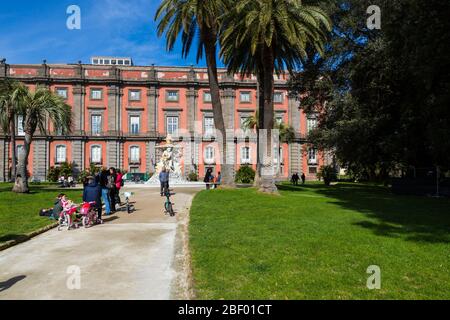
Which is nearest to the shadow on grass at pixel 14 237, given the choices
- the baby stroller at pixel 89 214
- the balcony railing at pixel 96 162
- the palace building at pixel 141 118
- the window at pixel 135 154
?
the baby stroller at pixel 89 214

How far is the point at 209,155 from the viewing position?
186 feet

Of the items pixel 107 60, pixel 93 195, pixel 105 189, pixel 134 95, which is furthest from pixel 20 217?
pixel 107 60

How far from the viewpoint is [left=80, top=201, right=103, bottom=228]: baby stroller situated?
10.9 metres

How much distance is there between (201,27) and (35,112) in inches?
417

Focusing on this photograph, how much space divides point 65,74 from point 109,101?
7273 mm

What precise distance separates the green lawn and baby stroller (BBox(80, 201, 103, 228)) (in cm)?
300

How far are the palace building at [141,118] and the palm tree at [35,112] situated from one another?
3293cm

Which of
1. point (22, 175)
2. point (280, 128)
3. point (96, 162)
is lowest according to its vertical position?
point (22, 175)

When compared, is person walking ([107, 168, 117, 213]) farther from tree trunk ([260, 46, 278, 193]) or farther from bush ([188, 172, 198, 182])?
bush ([188, 172, 198, 182])

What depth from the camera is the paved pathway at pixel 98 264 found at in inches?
214

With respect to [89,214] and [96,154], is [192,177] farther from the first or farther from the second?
[89,214]
